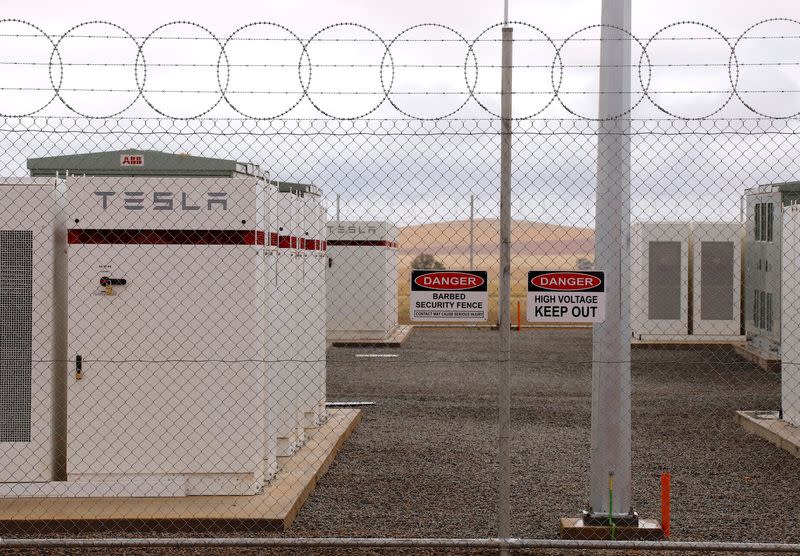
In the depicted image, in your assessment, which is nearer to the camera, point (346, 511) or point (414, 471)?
point (346, 511)

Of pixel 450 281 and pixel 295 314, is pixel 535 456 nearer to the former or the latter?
pixel 295 314

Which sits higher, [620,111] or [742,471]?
[620,111]

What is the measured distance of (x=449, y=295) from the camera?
6.00m

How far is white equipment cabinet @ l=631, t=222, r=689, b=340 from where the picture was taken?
73.5 feet

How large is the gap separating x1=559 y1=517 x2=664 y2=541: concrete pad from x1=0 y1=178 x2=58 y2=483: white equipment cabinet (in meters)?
3.40

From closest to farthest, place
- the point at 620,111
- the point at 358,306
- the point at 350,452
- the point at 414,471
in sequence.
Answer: the point at 620,111 → the point at 414,471 → the point at 350,452 → the point at 358,306

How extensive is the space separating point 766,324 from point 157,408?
1388cm

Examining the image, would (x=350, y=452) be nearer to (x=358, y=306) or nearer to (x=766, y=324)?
(x=766, y=324)

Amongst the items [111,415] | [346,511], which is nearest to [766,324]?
[346,511]

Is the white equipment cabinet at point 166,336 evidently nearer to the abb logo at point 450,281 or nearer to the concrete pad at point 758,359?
the abb logo at point 450,281

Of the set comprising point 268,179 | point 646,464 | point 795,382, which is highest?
point 268,179

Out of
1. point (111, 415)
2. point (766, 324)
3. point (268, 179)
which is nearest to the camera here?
point (111, 415)

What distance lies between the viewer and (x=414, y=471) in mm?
9688

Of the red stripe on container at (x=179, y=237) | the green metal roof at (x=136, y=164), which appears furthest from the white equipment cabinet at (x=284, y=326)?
the red stripe on container at (x=179, y=237)
